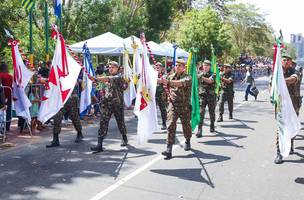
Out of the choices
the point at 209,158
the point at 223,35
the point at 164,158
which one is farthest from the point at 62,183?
the point at 223,35

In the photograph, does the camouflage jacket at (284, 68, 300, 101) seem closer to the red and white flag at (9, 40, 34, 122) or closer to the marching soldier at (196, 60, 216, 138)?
the marching soldier at (196, 60, 216, 138)

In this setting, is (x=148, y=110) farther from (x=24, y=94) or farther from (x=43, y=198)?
(x=24, y=94)

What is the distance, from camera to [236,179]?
6719 millimetres

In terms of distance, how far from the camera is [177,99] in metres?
8.34

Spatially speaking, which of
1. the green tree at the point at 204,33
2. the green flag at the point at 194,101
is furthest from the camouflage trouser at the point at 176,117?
the green tree at the point at 204,33

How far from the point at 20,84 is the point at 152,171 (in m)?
4.70

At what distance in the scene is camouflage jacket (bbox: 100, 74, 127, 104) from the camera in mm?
8836

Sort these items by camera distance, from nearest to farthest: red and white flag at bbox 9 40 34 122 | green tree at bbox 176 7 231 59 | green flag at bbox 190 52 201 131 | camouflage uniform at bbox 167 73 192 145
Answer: camouflage uniform at bbox 167 73 192 145 < green flag at bbox 190 52 201 131 < red and white flag at bbox 9 40 34 122 < green tree at bbox 176 7 231 59

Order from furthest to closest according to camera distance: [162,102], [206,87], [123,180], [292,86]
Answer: [162,102]
[206,87]
[292,86]
[123,180]

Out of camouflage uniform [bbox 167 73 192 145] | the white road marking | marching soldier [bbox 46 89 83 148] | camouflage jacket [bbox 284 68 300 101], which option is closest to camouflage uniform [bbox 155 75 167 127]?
marching soldier [bbox 46 89 83 148]

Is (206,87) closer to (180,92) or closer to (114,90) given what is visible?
(180,92)

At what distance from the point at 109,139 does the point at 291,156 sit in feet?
13.9

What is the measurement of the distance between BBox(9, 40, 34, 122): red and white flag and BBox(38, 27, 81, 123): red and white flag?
1.50 meters

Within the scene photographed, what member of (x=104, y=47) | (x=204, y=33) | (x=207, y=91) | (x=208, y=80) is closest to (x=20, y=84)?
(x=208, y=80)
